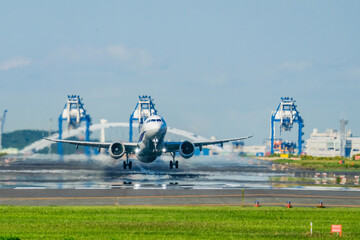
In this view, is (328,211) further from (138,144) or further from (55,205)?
(138,144)

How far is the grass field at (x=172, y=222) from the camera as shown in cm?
2169

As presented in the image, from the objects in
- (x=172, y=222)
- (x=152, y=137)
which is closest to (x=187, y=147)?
(x=152, y=137)

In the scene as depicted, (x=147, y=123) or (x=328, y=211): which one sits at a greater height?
(x=147, y=123)

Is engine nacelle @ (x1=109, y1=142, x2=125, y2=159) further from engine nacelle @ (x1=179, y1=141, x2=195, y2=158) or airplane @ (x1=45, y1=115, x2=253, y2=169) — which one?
engine nacelle @ (x1=179, y1=141, x2=195, y2=158)

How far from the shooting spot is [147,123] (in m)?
63.5

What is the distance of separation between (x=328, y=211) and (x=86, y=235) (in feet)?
40.9

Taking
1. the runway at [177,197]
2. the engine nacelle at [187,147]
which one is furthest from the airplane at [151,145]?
the runway at [177,197]

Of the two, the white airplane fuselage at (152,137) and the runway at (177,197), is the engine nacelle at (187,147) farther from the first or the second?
the runway at (177,197)

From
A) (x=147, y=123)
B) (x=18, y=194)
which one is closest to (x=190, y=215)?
(x=18, y=194)

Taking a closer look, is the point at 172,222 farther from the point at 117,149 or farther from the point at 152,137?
the point at 117,149

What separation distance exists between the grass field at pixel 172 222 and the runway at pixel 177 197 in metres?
2.89

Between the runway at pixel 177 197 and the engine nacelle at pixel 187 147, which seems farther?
the engine nacelle at pixel 187 147

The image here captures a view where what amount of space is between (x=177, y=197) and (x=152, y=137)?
27283mm

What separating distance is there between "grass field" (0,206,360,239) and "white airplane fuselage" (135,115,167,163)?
32.4 m
